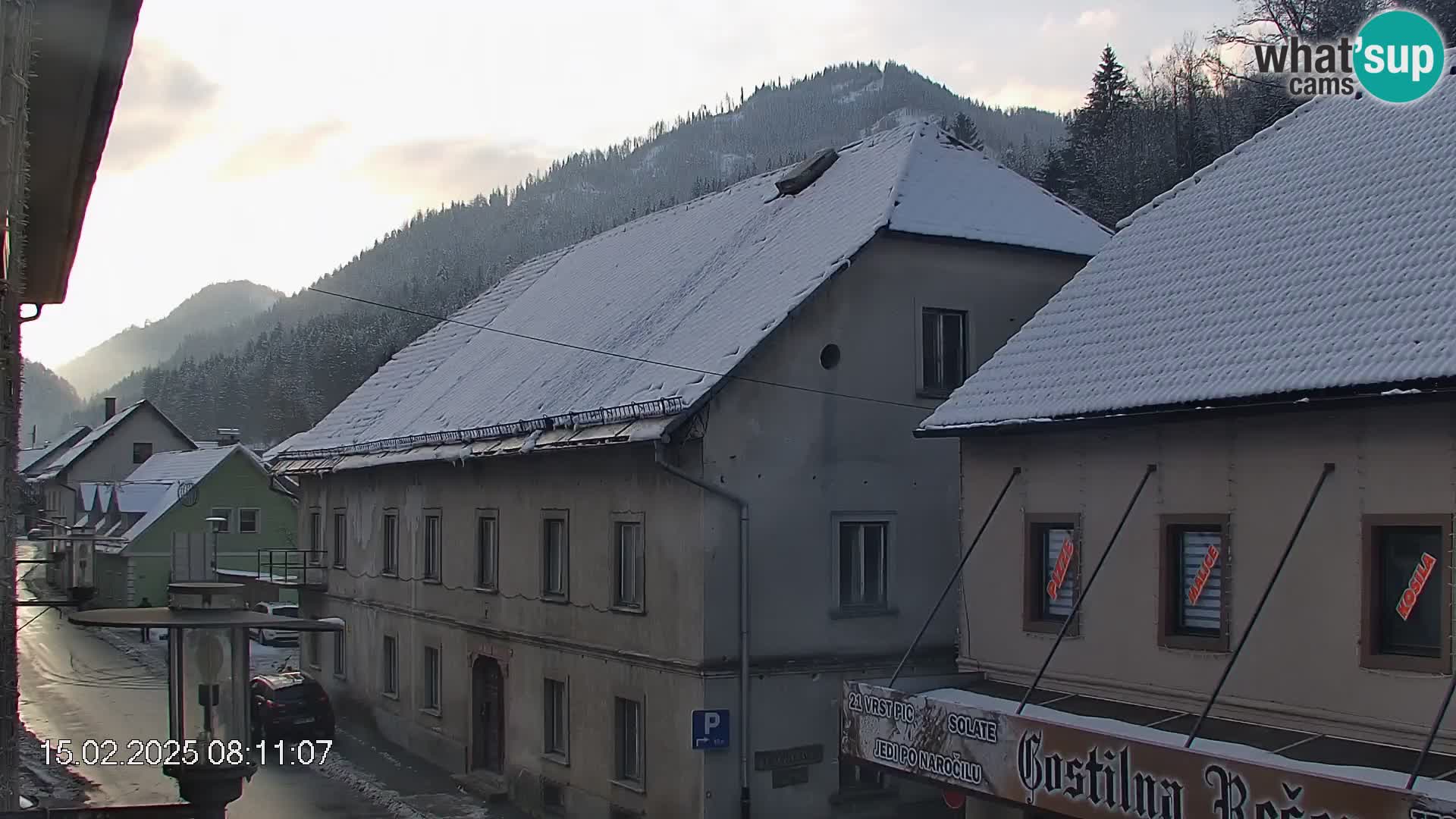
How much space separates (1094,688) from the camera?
16688 mm

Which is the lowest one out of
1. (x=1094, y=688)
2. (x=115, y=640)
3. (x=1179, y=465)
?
(x=115, y=640)

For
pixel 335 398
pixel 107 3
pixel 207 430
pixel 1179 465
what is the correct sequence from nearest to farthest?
1. pixel 107 3
2. pixel 1179 465
3. pixel 335 398
4. pixel 207 430

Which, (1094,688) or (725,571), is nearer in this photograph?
(1094,688)

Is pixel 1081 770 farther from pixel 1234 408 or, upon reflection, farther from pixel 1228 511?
pixel 1234 408

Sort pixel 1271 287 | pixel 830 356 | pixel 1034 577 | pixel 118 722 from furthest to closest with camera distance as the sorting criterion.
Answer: pixel 118 722, pixel 830 356, pixel 1034 577, pixel 1271 287

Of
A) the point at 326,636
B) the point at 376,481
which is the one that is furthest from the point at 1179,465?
the point at 326,636

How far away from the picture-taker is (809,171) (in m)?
26.5

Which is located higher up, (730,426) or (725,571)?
(730,426)

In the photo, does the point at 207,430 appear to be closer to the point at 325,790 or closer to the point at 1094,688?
the point at 325,790

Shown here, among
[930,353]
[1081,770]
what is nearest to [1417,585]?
[1081,770]

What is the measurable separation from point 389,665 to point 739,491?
617 inches

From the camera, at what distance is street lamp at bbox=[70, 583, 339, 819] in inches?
238

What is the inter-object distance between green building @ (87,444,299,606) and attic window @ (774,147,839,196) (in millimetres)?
42422

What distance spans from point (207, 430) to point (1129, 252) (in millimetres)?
152856
